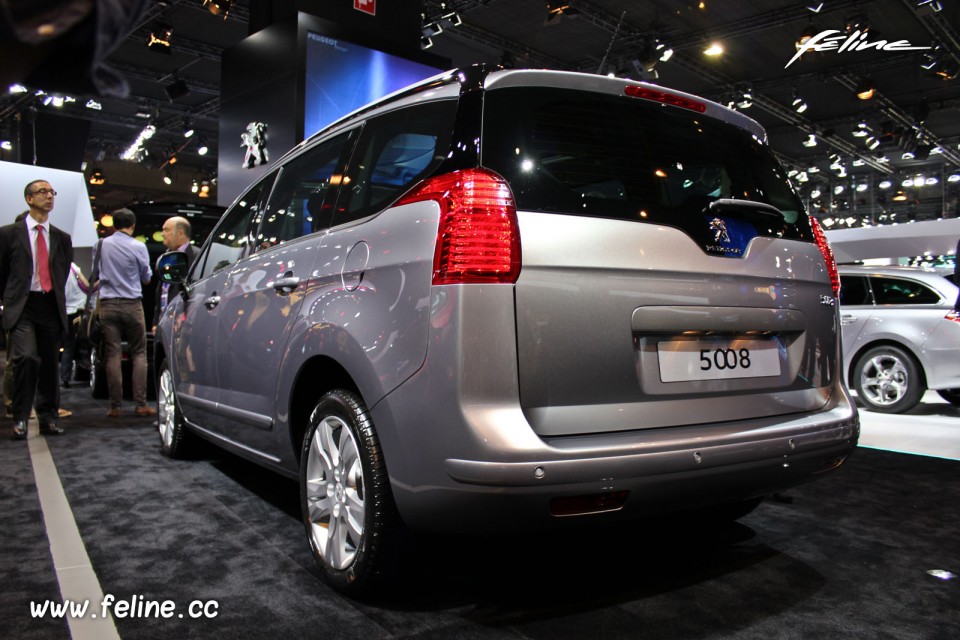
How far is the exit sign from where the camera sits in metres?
7.61

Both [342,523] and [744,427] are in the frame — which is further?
[342,523]

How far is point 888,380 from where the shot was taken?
661 centimetres

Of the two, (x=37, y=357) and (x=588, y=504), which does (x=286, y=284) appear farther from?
(x=37, y=357)

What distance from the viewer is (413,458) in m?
1.85

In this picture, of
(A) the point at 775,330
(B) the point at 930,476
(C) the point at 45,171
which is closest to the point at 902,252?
(B) the point at 930,476

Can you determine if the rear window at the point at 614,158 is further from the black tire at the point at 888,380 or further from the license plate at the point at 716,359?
the black tire at the point at 888,380

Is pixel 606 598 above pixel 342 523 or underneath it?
underneath

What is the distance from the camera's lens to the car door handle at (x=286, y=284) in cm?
254

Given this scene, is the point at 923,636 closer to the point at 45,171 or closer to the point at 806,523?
the point at 806,523

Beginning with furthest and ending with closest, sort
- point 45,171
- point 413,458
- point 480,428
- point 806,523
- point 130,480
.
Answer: point 45,171 → point 130,480 → point 806,523 → point 413,458 → point 480,428

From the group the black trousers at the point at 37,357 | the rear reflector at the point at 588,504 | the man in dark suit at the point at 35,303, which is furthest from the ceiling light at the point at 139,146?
the rear reflector at the point at 588,504

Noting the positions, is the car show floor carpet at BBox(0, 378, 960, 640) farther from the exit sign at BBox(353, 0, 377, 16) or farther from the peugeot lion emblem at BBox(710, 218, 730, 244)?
the exit sign at BBox(353, 0, 377, 16)

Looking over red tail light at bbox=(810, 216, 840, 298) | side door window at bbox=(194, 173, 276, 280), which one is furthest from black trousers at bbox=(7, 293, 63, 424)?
red tail light at bbox=(810, 216, 840, 298)

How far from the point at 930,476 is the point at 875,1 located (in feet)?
38.2
